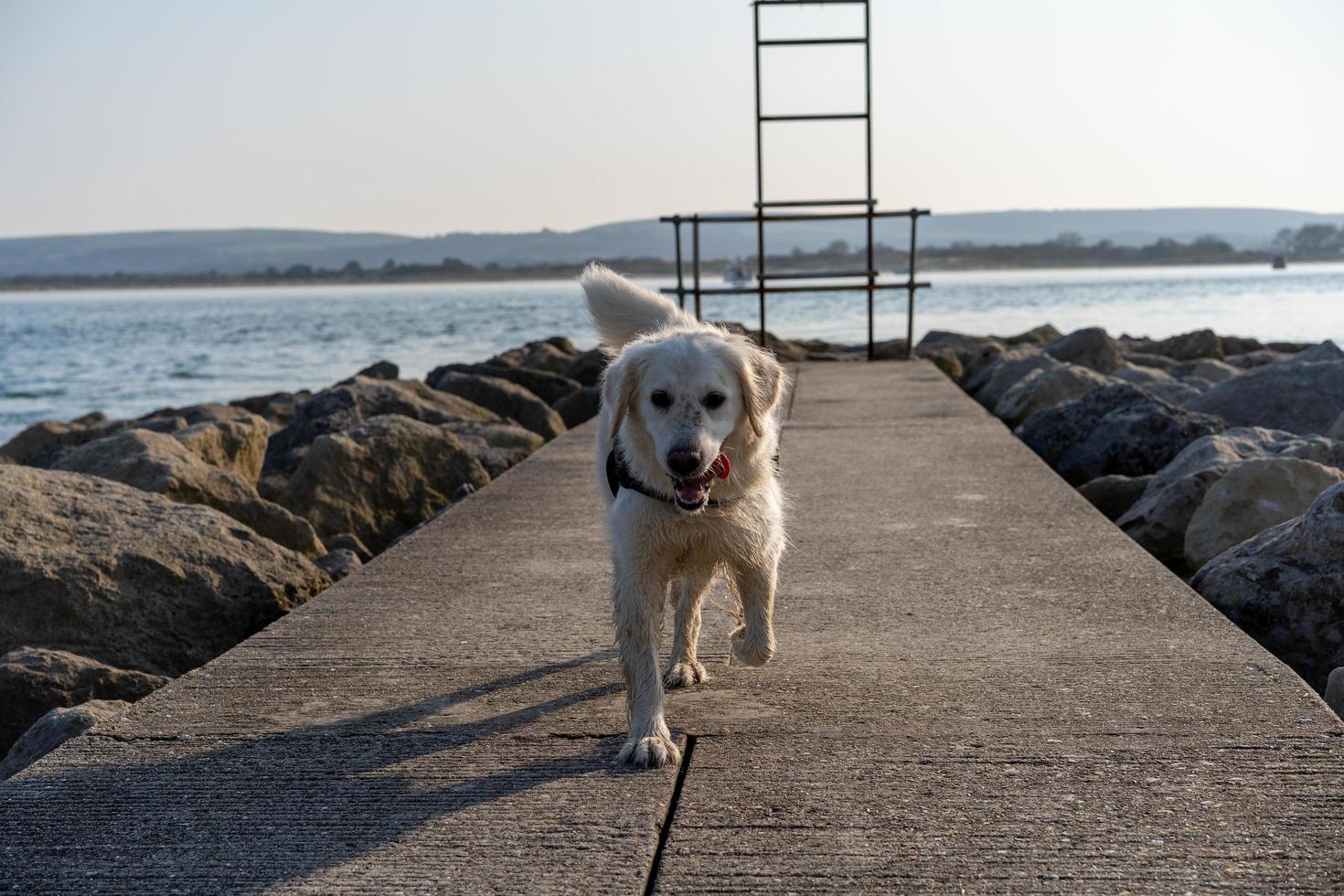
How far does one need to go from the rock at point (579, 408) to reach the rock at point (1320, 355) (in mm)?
7030

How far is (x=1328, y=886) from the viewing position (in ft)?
9.89

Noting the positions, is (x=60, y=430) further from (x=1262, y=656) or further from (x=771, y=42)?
(x=1262, y=656)

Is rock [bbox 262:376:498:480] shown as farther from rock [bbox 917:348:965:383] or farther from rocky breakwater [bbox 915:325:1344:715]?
rock [bbox 917:348:965:383]

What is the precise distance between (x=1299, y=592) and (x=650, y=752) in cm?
301

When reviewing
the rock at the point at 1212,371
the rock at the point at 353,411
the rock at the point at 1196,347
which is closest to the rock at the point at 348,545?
the rock at the point at 353,411

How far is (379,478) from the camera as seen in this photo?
9.59m

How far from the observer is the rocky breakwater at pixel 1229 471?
211 inches

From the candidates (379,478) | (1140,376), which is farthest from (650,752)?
(1140,376)

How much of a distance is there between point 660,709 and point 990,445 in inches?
240

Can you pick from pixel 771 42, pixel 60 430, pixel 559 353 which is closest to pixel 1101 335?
pixel 771 42

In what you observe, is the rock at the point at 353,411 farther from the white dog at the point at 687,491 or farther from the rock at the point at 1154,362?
the rock at the point at 1154,362

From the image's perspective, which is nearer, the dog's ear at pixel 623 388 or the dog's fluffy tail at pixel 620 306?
the dog's ear at pixel 623 388

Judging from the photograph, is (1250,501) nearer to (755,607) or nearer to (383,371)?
(755,607)

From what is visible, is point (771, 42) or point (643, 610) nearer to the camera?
point (643, 610)
